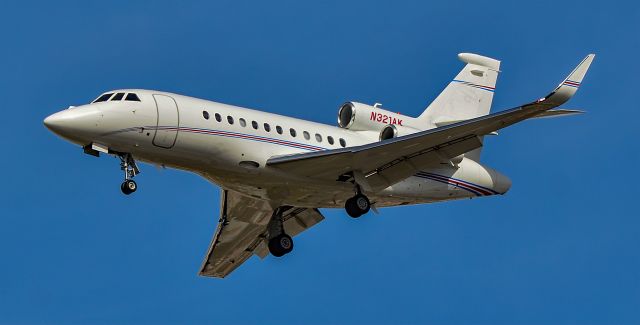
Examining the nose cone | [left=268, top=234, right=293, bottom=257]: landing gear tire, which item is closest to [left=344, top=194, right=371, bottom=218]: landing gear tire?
[left=268, top=234, right=293, bottom=257]: landing gear tire

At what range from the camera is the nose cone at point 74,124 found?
28219 millimetres

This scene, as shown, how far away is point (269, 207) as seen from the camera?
3312 centimetres

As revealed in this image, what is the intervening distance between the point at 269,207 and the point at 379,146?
4.54m

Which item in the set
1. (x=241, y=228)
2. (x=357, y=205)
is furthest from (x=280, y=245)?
(x=357, y=205)

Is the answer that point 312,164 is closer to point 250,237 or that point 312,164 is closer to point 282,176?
point 282,176

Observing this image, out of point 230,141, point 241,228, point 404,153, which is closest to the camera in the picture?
point 230,141

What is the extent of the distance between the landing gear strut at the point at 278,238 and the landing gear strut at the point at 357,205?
3.09 metres

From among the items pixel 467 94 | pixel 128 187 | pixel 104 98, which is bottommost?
pixel 128 187

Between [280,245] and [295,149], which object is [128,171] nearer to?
[295,149]

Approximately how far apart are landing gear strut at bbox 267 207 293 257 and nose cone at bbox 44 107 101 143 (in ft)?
22.3

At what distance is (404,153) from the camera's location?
30.6 meters

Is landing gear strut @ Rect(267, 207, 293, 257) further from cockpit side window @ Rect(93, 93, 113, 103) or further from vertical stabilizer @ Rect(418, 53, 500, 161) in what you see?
cockpit side window @ Rect(93, 93, 113, 103)

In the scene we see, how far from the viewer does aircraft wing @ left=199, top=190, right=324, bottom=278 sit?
3334cm

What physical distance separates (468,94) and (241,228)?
7422 mm
